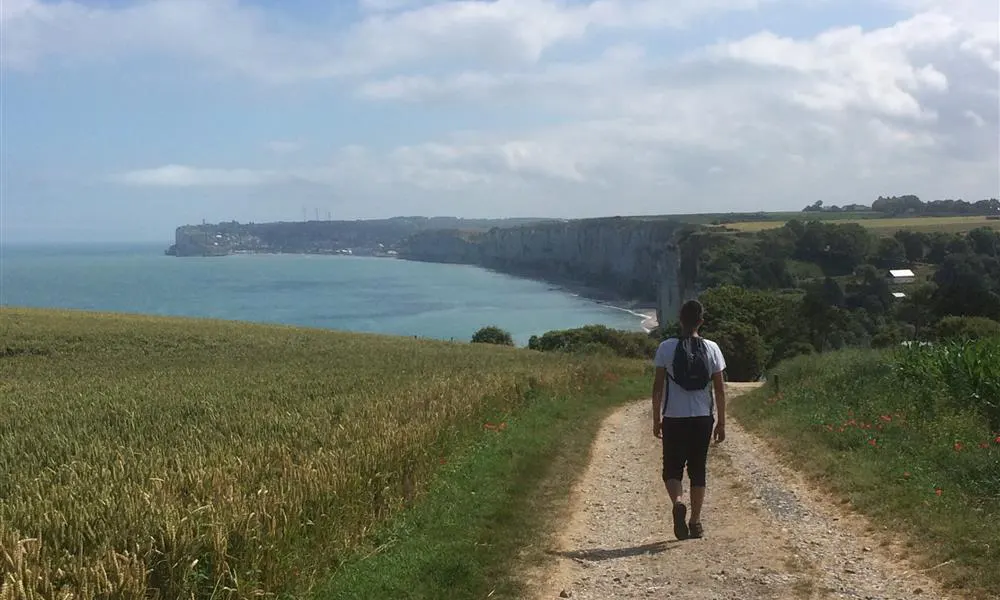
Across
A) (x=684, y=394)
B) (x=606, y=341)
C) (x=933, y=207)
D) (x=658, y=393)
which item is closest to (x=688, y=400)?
(x=684, y=394)

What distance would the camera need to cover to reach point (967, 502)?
754 centimetres

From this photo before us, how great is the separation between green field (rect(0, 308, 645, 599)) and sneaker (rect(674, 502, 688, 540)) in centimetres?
185

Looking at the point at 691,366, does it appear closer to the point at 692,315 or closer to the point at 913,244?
the point at 692,315

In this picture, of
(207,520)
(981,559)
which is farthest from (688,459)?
(207,520)

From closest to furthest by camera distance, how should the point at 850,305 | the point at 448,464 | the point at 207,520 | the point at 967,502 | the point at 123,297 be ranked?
the point at 207,520 < the point at 967,502 < the point at 448,464 < the point at 850,305 < the point at 123,297

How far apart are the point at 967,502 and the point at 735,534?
2208 mm

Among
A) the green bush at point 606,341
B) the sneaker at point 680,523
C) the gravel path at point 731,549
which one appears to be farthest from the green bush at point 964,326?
the sneaker at point 680,523

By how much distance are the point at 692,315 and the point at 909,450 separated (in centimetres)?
423

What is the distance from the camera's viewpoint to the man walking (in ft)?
24.6

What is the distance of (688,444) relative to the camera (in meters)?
7.61

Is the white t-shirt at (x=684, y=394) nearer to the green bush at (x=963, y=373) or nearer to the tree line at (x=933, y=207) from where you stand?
the green bush at (x=963, y=373)

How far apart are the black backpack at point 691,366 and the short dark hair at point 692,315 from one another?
15 cm

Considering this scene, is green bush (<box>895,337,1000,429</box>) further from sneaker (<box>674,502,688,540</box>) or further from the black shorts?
sneaker (<box>674,502,688,540</box>)

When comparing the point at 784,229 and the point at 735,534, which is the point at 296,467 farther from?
the point at 784,229
